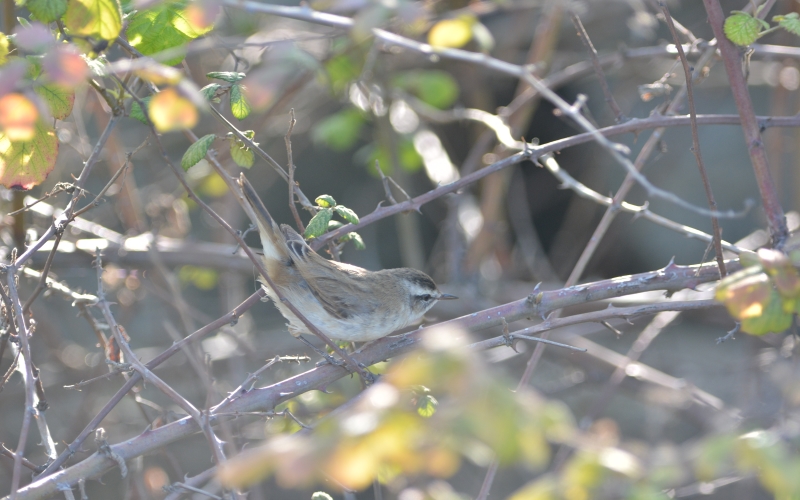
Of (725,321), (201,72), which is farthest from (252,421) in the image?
(725,321)

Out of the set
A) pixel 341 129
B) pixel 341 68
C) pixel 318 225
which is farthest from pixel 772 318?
pixel 341 129

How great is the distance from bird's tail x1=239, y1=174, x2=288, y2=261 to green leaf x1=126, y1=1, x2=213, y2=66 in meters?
0.58

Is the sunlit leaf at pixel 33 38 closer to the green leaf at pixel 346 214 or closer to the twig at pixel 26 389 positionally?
the twig at pixel 26 389

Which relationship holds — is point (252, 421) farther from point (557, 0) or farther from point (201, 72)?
point (557, 0)

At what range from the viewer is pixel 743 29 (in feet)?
7.28

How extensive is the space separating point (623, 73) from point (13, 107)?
A: 207 inches

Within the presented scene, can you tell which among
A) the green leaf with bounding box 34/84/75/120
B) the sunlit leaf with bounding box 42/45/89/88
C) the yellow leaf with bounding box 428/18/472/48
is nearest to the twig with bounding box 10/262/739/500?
the green leaf with bounding box 34/84/75/120

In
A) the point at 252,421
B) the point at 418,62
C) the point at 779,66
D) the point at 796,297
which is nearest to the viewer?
the point at 796,297

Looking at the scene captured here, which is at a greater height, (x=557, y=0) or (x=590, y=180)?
(x=557, y=0)

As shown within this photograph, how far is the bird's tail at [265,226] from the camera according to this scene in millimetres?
2758

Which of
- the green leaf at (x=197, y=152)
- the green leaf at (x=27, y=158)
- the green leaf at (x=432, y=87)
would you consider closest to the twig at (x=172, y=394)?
the green leaf at (x=27, y=158)

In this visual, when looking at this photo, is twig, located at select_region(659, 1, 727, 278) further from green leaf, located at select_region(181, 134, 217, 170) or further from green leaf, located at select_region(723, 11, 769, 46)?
green leaf, located at select_region(181, 134, 217, 170)

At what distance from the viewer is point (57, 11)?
1831 millimetres

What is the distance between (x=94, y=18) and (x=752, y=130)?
7.79 feet
